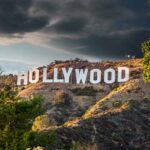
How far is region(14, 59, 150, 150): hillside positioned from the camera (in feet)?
308

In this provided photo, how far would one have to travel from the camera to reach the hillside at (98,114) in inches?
3693

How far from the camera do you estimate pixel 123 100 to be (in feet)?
455

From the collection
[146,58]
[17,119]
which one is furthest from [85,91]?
[17,119]

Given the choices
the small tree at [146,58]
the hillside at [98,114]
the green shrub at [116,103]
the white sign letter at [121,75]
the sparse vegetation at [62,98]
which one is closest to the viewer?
the hillside at [98,114]

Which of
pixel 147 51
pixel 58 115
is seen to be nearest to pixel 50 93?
pixel 58 115

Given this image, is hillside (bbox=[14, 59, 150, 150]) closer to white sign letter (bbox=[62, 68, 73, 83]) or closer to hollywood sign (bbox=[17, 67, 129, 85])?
hollywood sign (bbox=[17, 67, 129, 85])

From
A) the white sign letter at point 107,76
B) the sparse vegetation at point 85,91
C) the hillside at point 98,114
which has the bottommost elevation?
the hillside at point 98,114

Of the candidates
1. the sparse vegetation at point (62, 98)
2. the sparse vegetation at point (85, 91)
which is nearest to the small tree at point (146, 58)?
the sparse vegetation at point (62, 98)

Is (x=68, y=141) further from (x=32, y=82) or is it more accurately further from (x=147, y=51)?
(x=32, y=82)

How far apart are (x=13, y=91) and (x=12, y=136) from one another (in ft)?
14.4

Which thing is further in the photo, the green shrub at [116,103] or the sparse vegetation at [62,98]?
the sparse vegetation at [62,98]

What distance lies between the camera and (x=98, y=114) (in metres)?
110

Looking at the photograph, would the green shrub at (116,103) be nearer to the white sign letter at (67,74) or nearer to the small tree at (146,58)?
the small tree at (146,58)

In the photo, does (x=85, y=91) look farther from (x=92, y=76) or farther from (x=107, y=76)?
(x=107, y=76)
